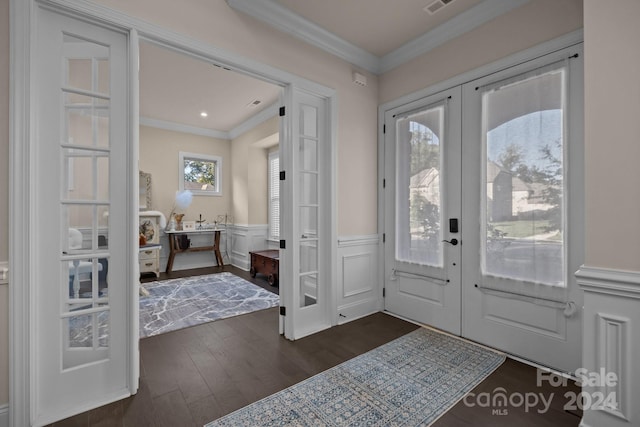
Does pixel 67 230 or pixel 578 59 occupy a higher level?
pixel 578 59

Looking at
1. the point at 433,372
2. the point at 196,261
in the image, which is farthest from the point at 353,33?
the point at 196,261

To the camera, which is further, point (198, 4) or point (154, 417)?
point (198, 4)

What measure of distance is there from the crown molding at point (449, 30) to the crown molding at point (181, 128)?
4.22 metres

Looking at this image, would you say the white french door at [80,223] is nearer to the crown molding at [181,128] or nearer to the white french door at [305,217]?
the white french door at [305,217]

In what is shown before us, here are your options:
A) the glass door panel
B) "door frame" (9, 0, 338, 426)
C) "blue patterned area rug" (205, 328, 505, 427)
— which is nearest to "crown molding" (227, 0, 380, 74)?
Result: the glass door panel

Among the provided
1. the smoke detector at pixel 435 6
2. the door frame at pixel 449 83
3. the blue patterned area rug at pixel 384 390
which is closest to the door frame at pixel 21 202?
the blue patterned area rug at pixel 384 390

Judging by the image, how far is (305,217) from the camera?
9.99ft

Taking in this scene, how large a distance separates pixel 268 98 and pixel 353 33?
2.12 meters

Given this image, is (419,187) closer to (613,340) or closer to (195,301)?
(613,340)

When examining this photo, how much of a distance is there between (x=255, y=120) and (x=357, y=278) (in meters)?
3.76

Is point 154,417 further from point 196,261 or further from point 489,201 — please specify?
point 196,261

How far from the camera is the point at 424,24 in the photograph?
113 inches

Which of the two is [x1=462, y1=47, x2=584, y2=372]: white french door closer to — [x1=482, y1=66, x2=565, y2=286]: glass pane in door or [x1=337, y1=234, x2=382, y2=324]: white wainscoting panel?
[x1=482, y1=66, x2=565, y2=286]: glass pane in door

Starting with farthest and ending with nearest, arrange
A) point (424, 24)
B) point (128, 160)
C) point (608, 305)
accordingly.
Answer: point (424, 24)
point (128, 160)
point (608, 305)
